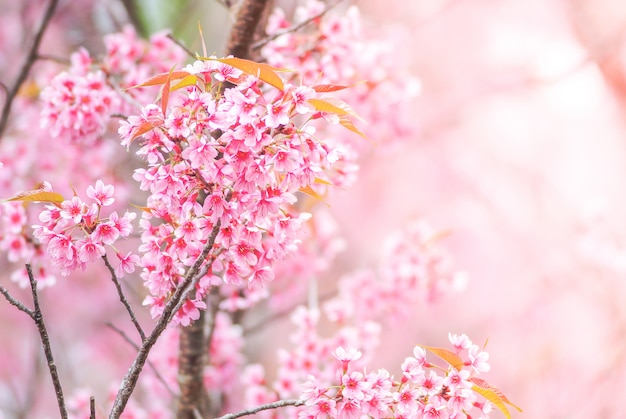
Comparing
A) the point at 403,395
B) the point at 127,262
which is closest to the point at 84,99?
the point at 127,262

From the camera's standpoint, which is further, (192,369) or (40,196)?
(192,369)

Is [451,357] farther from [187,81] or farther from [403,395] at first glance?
[187,81]

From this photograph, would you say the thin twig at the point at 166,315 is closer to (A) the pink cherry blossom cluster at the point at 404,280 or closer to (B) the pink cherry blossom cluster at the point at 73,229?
(B) the pink cherry blossom cluster at the point at 73,229

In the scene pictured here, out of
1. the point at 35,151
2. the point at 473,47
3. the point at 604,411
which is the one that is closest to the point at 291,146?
the point at 35,151

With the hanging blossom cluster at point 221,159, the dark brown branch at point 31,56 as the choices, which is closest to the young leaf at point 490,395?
the hanging blossom cluster at point 221,159

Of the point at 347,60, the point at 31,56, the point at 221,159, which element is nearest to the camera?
the point at 221,159

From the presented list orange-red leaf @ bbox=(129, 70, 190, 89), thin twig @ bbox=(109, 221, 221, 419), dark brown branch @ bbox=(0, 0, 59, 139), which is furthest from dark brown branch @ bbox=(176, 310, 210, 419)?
dark brown branch @ bbox=(0, 0, 59, 139)
